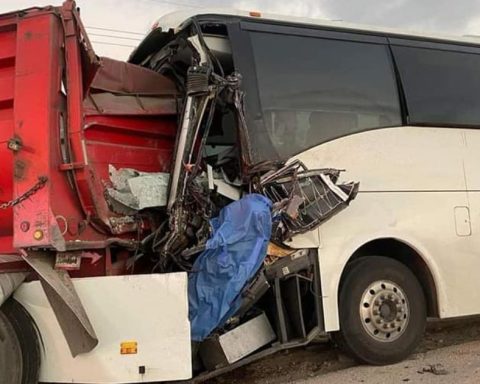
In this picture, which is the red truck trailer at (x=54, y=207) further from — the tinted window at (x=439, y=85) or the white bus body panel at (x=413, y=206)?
the tinted window at (x=439, y=85)

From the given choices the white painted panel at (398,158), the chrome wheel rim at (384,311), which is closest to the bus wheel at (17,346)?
the white painted panel at (398,158)

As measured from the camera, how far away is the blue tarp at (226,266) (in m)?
4.47

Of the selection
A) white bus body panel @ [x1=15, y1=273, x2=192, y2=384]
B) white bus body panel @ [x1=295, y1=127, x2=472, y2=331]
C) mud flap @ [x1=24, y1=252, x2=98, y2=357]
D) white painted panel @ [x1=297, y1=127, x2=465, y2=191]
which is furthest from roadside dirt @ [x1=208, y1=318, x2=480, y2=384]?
white painted panel @ [x1=297, y1=127, x2=465, y2=191]

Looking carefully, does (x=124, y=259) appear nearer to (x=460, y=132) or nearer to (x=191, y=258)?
(x=191, y=258)

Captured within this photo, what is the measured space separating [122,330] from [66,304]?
1.50 ft

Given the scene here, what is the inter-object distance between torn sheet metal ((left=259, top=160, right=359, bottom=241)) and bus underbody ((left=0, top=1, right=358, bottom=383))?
12 mm

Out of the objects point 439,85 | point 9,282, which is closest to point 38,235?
point 9,282

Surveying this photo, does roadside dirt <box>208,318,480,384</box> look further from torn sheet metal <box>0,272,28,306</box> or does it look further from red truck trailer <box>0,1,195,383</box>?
torn sheet metal <box>0,272,28,306</box>

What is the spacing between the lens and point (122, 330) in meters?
4.16

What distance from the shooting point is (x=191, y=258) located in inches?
180

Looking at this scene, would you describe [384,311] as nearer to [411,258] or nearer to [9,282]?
[411,258]

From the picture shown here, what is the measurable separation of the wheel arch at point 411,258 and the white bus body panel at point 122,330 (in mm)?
2010

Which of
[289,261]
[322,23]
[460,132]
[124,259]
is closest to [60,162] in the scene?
[124,259]

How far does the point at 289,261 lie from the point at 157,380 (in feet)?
4.71
